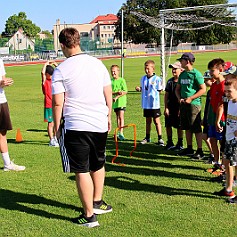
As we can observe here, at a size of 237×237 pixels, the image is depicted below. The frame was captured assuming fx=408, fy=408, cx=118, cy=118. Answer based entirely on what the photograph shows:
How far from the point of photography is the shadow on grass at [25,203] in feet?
16.3

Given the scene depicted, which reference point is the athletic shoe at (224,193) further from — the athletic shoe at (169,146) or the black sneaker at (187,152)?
the athletic shoe at (169,146)

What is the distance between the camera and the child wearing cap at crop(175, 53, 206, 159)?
7.00 m

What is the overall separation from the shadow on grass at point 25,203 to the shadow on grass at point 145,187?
0.98 metres

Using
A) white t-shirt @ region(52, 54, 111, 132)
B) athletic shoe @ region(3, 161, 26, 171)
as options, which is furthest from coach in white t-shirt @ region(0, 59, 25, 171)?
white t-shirt @ region(52, 54, 111, 132)

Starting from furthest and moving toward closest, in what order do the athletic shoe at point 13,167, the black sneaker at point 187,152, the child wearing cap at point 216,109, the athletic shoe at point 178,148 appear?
the athletic shoe at point 178,148, the black sneaker at point 187,152, the athletic shoe at point 13,167, the child wearing cap at point 216,109

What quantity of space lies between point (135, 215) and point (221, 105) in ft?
6.61

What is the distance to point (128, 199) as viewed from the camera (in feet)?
17.4

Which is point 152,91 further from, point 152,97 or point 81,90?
point 81,90

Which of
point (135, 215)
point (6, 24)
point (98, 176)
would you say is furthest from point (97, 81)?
point (6, 24)

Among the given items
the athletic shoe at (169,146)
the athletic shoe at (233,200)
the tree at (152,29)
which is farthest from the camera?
the tree at (152,29)

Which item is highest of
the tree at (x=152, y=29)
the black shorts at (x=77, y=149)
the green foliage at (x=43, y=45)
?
the tree at (x=152, y=29)

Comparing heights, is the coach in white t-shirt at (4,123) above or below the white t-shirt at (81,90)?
below

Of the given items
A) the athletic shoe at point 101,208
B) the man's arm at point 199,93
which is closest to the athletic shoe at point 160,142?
the man's arm at point 199,93

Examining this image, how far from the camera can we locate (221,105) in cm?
566
